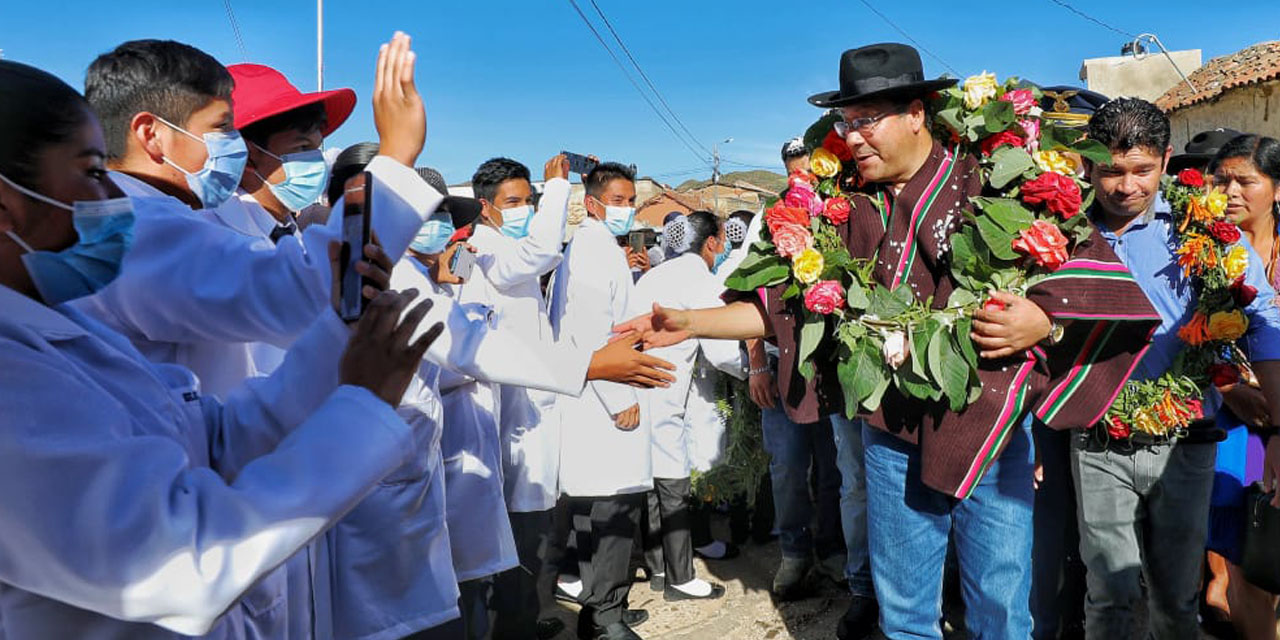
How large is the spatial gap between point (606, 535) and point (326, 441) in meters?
3.81

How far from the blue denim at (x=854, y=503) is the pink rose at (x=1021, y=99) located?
1853 mm

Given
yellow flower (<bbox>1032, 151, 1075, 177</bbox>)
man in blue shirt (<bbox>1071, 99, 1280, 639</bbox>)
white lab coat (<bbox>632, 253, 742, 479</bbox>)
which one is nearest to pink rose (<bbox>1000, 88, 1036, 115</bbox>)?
yellow flower (<bbox>1032, 151, 1075, 177</bbox>)

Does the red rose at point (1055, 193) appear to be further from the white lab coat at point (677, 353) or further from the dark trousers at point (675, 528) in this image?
the dark trousers at point (675, 528)

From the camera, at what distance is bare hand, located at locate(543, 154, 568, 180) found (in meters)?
4.57

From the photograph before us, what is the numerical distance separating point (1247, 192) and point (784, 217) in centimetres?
229

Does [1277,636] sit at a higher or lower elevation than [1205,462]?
lower

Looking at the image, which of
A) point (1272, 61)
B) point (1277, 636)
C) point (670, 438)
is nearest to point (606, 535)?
point (670, 438)

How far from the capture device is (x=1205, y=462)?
141 inches

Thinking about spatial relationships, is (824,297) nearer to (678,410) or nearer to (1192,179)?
(1192,179)

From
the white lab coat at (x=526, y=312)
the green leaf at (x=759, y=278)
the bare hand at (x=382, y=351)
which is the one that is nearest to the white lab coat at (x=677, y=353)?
the white lab coat at (x=526, y=312)

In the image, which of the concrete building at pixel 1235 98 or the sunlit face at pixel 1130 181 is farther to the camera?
the concrete building at pixel 1235 98

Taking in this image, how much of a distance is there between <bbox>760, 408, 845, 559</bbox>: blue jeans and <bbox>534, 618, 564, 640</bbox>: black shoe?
1.46m

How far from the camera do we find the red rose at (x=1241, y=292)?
11.3 ft

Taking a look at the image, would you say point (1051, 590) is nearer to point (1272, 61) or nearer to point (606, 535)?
point (606, 535)
